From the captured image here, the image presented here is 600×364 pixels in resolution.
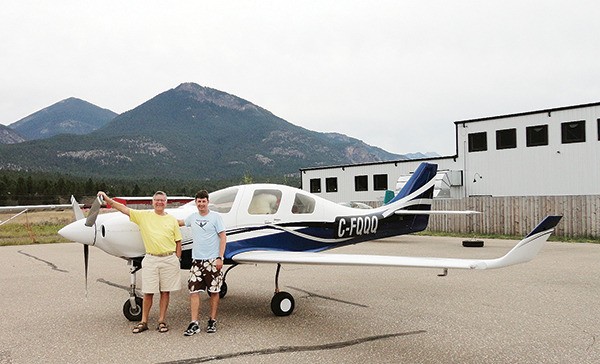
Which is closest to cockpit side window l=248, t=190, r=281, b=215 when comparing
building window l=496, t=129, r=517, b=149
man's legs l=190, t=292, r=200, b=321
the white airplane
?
the white airplane

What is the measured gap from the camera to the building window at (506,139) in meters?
25.9

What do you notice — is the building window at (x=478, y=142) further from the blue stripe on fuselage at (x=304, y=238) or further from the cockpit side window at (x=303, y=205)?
the cockpit side window at (x=303, y=205)

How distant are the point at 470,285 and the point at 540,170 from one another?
17.3m

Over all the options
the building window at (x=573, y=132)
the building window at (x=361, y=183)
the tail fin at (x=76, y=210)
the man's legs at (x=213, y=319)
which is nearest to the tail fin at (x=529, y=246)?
the man's legs at (x=213, y=319)

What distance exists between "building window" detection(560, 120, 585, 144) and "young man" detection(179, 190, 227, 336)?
22501 millimetres

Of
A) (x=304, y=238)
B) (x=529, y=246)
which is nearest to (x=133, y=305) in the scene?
(x=304, y=238)

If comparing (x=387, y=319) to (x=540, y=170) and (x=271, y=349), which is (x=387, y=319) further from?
(x=540, y=170)

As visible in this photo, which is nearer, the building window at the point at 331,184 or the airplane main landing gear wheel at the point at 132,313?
the airplane main landing gear wheel at the point at 132,313

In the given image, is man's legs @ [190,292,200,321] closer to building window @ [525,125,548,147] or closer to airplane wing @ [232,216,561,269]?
airplane wing @ [232,216,561,269]

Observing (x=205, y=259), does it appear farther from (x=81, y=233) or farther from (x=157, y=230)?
(x=81, y=233)

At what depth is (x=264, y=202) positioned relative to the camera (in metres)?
8.19

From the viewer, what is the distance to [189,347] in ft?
19.2

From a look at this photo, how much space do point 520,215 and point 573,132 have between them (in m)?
5.49

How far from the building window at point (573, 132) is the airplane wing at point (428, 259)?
803 inches
